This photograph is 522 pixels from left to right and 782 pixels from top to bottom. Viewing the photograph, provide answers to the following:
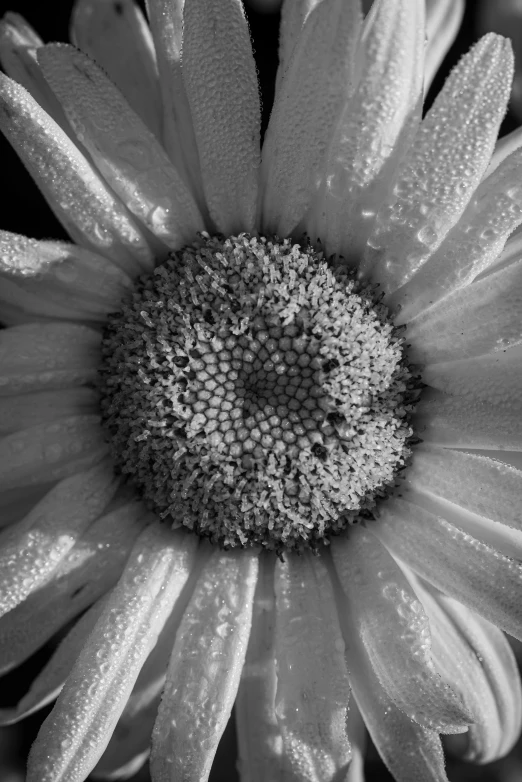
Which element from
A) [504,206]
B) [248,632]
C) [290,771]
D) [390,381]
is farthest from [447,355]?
[290,771]

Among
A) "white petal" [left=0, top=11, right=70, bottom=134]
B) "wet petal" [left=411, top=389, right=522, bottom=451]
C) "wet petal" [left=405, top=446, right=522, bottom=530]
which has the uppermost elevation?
"white petal" [left=0, top=11, right=70, bottom=134]

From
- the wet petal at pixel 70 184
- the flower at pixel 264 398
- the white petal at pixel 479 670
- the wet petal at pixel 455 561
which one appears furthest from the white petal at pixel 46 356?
the white petal at pixel 479 670

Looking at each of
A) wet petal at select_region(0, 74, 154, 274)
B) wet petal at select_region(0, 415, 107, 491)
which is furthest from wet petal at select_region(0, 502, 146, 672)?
wet petal at select_region(0, 74, 154, 274)

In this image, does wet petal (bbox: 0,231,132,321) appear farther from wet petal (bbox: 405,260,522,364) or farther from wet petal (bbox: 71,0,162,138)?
wet petal (bbox: 405,260,522,364)

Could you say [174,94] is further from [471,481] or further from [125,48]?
[471,481]

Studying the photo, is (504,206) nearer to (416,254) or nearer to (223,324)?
(416,254)

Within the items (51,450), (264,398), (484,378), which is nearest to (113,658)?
(51,450)

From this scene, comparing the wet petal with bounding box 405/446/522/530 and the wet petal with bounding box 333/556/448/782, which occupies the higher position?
the wet petal with bounding box 405/446/522/530
